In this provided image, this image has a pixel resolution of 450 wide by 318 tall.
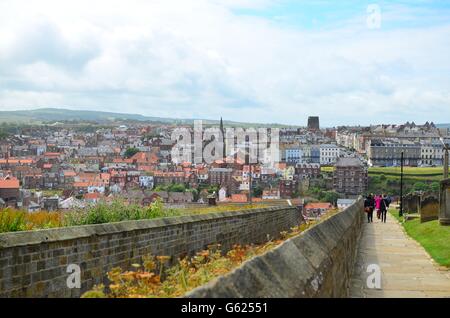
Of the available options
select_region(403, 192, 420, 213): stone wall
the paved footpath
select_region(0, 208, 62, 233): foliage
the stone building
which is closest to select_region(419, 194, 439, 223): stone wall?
the paved footpath

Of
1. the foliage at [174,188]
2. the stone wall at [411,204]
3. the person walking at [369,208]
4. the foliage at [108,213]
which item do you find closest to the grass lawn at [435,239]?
the foliage at [108,213]

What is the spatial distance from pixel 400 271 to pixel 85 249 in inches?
262

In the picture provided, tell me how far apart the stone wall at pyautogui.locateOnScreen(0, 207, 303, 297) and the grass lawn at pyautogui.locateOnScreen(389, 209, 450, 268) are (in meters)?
4.67

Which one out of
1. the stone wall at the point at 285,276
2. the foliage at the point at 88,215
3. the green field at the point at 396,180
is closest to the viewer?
the stone wall at the point at 285,276

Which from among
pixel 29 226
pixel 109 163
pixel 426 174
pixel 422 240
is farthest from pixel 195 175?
pixel 29 226

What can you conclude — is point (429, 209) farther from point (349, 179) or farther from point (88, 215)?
point (349, 179)

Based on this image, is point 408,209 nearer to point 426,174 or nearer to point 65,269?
point 65,269

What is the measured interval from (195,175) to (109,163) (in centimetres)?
3015

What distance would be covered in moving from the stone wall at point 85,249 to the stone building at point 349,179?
453 feet

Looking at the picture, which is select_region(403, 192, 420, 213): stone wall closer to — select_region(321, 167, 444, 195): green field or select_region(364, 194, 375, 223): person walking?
select_region(364, 194, 375, 223): person walking

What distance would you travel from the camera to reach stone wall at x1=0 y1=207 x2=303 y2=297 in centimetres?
845

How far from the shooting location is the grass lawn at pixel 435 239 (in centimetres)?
1688

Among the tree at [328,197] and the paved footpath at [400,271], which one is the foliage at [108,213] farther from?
the tree at [328,197]

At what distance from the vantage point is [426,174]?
166m
